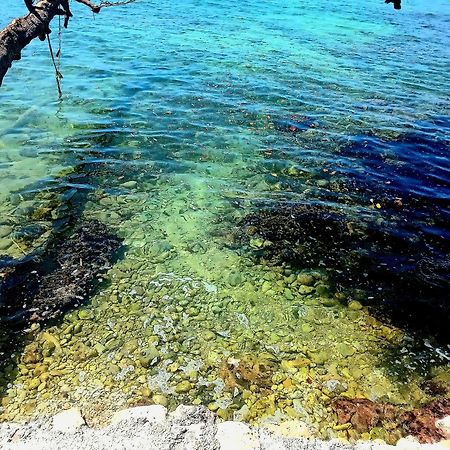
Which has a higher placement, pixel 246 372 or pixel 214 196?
pixel 214 196

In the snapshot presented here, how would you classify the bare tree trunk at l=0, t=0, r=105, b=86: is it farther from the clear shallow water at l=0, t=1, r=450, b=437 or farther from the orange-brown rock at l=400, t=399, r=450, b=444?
the orange-brown rock at l=400, t=399, r=450, b=444

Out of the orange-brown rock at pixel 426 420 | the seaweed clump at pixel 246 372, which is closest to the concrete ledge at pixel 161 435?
the orange-brown rock at pixel 426 420

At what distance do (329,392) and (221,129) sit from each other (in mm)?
9918

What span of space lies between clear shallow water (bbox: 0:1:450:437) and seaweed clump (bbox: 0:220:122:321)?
320mm

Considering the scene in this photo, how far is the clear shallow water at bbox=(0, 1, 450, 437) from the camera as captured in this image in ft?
20.0

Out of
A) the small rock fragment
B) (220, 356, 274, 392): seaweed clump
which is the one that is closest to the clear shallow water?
(220, 356, 274, 392): seaweed clump

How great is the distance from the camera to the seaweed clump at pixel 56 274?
7.09 m

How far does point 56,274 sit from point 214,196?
435 centimetres

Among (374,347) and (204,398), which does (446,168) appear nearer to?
(374,347)

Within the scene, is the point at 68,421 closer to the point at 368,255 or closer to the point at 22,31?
the point at 368,255

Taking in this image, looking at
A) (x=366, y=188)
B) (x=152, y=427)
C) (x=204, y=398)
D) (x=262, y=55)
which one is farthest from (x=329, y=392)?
(x=262, y=55)

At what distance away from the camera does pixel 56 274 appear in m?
7.75

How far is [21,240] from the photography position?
848 centimetres

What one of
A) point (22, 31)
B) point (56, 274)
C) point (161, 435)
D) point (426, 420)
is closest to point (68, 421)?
point (161, 435)
